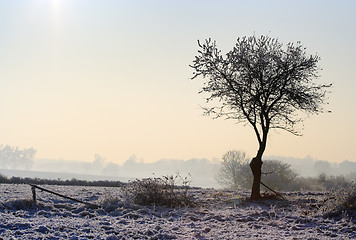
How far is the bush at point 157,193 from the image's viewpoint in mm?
19266

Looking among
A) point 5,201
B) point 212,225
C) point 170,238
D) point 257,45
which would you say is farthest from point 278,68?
point 5,201

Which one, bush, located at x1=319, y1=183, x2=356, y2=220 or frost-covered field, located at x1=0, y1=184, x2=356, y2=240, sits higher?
bush, located at x1=319, y1=183, x2=356, y2=220

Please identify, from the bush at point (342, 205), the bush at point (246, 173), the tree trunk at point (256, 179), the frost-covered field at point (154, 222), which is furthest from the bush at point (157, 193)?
the bush at point (246, 173)

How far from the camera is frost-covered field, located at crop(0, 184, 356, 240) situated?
36.9ft

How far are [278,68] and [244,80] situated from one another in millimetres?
2129

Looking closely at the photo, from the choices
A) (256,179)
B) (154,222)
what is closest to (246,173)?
(256,179)

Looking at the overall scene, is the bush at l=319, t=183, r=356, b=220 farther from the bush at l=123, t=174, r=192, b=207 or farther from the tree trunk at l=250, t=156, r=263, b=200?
the bush at l=123, t=174, r=192, b=207

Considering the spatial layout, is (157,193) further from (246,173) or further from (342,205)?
(246,173)

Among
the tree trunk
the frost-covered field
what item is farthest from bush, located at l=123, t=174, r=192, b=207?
the tree trunk

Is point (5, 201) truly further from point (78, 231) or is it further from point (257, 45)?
point (257, 45)

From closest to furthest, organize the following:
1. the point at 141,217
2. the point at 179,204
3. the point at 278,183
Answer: the point at 141,217
the point at 179,204
the point at 278,183

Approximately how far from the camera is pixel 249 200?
71.5ft

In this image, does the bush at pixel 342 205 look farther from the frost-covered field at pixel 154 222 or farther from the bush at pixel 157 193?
the bush at pixel 157 193

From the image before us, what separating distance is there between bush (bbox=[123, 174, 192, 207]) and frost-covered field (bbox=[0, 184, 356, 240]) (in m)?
1.10
